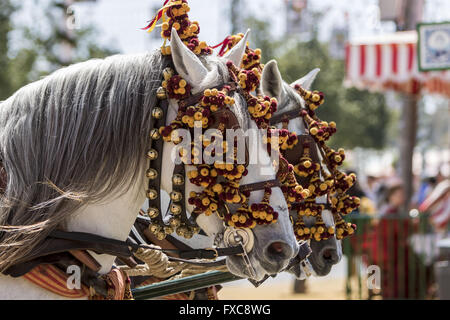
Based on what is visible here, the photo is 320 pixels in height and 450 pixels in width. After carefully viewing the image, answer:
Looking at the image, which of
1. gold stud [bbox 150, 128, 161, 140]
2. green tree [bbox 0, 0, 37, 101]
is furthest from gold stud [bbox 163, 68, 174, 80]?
green tree [bbox 0, 0, 37, 101]

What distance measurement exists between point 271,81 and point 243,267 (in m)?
1.45

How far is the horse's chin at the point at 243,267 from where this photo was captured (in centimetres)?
265

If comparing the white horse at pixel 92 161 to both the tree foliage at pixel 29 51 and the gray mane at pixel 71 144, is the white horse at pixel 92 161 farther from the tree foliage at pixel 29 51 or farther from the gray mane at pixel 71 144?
the tree foliage at pixel 29 51

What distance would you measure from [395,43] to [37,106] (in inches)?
319

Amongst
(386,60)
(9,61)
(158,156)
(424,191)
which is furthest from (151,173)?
(9,61)

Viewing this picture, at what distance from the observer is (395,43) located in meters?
10.0

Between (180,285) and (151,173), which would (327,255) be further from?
(151,173)

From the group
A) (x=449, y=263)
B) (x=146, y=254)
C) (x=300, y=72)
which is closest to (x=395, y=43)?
A: (x=449, y=263)

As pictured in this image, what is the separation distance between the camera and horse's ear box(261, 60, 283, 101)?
12.4 feet

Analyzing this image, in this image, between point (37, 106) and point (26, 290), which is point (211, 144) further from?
point (26, 290)

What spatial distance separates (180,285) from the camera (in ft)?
11.0

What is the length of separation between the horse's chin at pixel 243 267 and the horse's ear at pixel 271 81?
1.36m

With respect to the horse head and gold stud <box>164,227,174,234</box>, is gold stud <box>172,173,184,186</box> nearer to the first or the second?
the horse head

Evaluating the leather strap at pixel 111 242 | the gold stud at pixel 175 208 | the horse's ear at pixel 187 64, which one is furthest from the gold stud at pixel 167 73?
the leather strap at pixel 111 242
